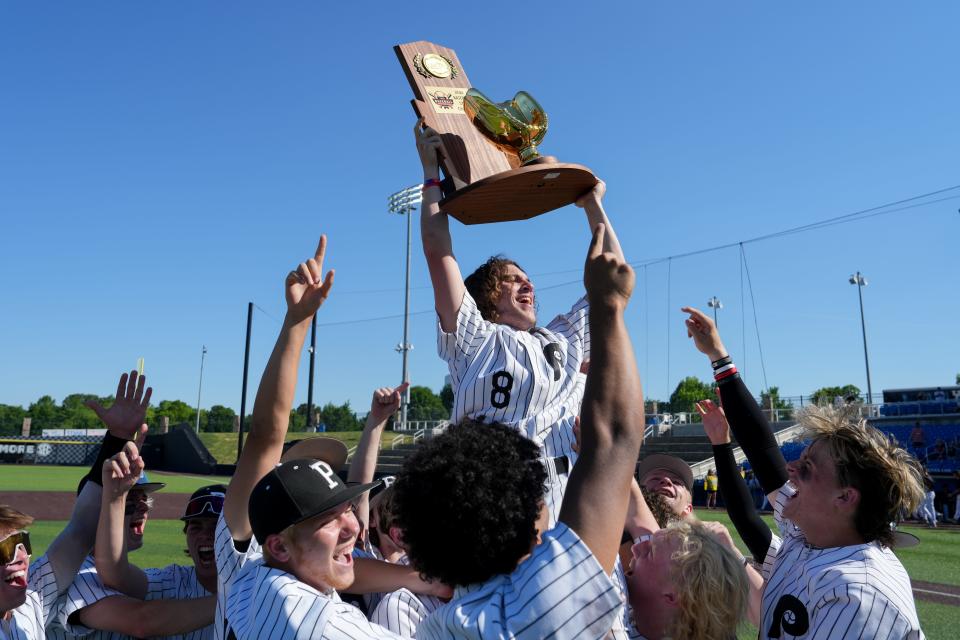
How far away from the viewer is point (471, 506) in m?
1.61

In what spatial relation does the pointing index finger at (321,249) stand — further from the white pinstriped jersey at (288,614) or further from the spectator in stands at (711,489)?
the spectator in stands at (711,489)

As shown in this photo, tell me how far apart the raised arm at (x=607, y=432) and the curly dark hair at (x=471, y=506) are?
16 centimetres

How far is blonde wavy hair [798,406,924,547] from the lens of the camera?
261 centimetres

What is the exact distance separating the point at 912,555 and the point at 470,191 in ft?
45.5

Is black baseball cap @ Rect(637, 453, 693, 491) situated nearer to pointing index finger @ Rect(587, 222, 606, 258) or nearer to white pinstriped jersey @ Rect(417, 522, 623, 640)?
pointing index finger @ Rect(587, 222, 606, 258)

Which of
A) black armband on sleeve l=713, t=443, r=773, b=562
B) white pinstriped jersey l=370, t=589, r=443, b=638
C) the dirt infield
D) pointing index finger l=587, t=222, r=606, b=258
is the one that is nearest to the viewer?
pointing index finger l=587, t=222, r=606, b=258

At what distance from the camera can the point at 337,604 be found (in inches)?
79.1

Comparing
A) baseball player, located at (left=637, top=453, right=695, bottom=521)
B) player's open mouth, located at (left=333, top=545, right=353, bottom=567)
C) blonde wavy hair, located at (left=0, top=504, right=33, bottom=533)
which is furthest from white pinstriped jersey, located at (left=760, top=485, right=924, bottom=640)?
blonde wavy hair, located at (left=0, top=504, right=33, bottom=533)

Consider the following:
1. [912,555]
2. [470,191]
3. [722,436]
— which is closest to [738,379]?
[722,436]

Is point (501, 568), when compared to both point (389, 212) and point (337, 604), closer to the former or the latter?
point (337, 604)

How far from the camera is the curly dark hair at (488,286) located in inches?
135

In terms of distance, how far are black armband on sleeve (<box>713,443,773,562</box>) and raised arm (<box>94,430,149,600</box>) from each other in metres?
2.58

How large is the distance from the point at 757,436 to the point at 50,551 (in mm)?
3137

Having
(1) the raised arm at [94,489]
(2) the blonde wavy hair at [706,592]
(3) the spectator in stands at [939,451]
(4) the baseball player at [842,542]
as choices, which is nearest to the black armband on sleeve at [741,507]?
(4) the baseball player at [842,542]
